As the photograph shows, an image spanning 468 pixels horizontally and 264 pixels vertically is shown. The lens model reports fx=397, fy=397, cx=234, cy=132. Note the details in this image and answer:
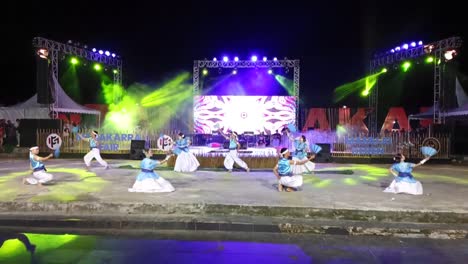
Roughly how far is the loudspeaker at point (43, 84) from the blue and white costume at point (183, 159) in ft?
32.6

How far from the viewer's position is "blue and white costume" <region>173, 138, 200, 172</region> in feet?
44.4

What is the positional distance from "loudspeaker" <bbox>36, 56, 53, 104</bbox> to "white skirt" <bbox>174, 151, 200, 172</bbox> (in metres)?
10.2

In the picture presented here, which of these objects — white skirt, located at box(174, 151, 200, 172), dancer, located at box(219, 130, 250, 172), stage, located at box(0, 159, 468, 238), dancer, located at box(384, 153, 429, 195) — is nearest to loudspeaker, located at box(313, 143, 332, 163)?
dancer, located at box(219, 130, 250, 172)

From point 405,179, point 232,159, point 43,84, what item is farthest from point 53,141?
point 405,179

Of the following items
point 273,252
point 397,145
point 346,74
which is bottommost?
point 273,252

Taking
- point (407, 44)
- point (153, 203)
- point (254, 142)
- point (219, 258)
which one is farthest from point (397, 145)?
point (219, 258)

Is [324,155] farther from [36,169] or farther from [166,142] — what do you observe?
[36,169]

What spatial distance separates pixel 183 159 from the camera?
1356 centimetres

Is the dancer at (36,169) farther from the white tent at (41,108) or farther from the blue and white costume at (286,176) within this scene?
the white tent at (41,108)

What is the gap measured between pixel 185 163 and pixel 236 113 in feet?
44.4

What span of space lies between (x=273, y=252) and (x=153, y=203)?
2976mm

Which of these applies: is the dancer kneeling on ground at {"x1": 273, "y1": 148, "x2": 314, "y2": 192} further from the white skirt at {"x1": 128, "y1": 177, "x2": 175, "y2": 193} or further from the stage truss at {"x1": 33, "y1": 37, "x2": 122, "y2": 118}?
the stage truss at {"x1": 33, "y1": 37, "x2": 122, "y2": 118}

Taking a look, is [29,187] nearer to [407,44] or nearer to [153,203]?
[153,203]

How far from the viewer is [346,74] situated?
2702cm
